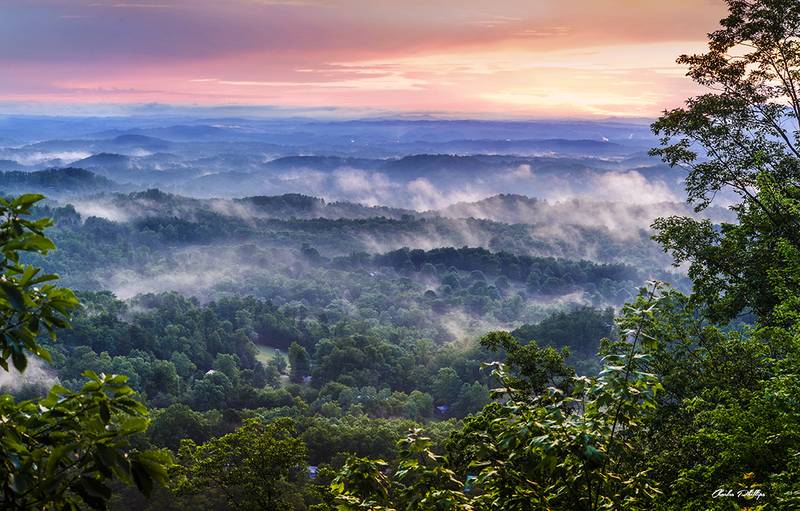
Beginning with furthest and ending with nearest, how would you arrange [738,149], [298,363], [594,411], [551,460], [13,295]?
[298,363], [738,149], [594,411], [551,460], [13,295]

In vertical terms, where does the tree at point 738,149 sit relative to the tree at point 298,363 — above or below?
above

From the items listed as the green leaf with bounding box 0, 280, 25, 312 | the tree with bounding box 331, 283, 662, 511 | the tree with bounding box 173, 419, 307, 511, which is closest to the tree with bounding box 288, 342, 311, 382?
the tree with bounding box 173, 419, 307, 511

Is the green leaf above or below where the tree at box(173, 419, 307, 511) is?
above

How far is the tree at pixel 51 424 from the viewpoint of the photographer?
3469 mm

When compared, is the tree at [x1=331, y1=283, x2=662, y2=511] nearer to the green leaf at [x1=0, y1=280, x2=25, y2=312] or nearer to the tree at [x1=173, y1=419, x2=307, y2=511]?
the green leaf at [x1=0, y1=280, x2=25, y2=312]

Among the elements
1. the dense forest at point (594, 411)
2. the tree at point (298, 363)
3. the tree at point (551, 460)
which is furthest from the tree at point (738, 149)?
the tree at point (298, 363)

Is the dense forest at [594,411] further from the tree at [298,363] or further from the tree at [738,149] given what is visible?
the tree at [298,363]

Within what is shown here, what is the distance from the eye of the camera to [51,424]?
13.1 feet

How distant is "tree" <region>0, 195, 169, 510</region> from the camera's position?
347 centimetres

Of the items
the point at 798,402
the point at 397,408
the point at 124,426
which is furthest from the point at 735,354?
the point at 397,408

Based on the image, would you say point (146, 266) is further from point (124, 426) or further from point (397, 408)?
point (124, 426)

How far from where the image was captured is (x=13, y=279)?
394 cm

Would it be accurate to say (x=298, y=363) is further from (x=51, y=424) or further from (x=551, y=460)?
(x=51, y=424)

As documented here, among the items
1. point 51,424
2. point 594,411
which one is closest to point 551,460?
point 594,411
